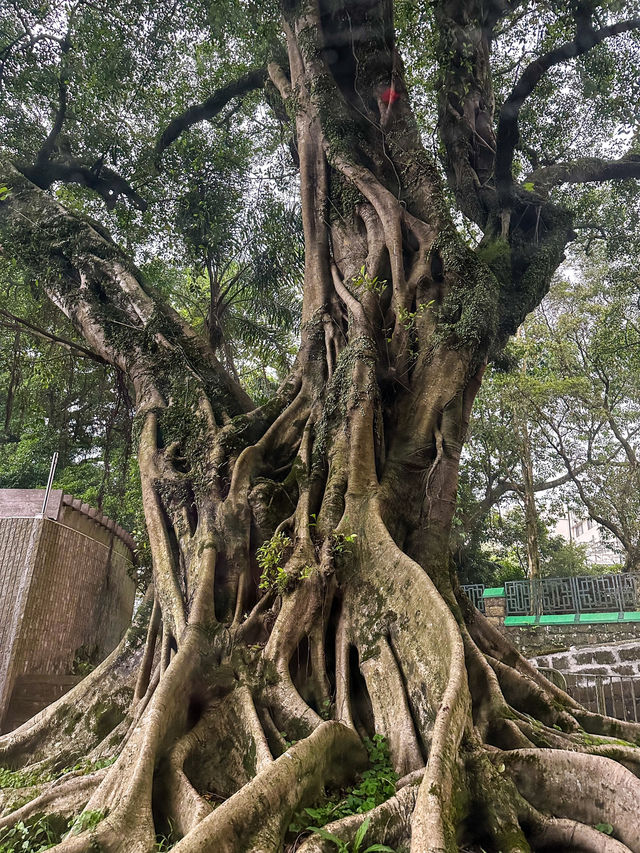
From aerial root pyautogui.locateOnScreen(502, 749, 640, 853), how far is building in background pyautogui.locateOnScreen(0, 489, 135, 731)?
5.08 metres

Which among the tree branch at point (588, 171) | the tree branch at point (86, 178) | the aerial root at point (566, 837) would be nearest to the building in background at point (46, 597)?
the tree branch at point (86, 178)

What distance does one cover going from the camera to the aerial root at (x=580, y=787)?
2.89m

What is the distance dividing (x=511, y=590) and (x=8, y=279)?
11.4 meters

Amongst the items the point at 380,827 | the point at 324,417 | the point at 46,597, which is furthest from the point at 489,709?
the point at 46,597

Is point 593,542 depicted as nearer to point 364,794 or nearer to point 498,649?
point 498,649

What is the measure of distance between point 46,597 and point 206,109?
7.43 meters

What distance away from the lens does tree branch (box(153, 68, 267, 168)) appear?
9539 millimetres

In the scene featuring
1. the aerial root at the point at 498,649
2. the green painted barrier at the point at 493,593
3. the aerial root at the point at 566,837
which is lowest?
the aerial root at the point at 566,837

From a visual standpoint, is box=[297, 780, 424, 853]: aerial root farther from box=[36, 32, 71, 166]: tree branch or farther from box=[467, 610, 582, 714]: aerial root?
box=[36, 32, 71, 166]: tree branch

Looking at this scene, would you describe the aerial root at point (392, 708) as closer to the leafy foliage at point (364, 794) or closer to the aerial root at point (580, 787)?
the leafy foliage at point (364, 794)

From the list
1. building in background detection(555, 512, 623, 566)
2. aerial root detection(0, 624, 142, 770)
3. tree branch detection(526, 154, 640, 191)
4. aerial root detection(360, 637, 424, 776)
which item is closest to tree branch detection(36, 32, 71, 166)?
tree branch detection(526, 154, 640, 191)

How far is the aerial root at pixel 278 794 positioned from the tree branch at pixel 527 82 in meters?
6.89

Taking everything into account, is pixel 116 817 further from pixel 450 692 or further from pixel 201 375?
pixel 201 375

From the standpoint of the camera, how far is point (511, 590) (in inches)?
537
